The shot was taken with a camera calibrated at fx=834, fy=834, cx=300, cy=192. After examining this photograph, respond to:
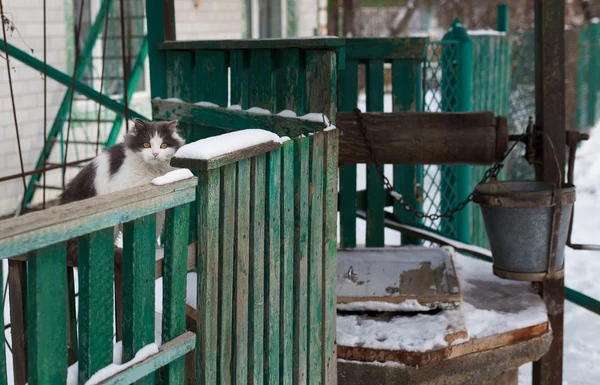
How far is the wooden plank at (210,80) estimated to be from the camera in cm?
434

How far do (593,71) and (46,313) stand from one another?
12.6 meters

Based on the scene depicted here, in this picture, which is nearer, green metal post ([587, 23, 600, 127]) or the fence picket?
the fence picket

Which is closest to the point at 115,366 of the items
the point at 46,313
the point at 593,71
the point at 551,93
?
the point at 46,313

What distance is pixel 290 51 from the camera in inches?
146

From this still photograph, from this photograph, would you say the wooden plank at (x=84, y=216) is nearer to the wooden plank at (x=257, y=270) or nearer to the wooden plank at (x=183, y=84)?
the wooden plank at (x=257, y=270)

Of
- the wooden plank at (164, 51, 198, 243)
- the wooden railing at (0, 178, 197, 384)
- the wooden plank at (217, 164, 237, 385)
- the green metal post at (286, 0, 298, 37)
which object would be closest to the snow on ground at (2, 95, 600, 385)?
the wooden plank at (164, 51, 198, 243)

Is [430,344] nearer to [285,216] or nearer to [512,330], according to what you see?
[512,330]

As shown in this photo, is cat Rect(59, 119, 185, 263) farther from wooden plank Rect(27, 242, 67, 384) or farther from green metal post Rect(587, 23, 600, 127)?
green metal post Rect(587, 23, 600, 127)

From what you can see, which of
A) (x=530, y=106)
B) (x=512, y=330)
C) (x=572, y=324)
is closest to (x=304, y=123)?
(x=512, y=330)

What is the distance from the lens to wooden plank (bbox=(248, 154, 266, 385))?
2725 millimetres

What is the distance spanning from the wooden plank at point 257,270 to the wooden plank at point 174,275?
0.37m

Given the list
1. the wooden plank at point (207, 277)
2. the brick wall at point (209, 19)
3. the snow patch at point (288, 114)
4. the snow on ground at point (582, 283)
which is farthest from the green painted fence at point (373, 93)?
the brick wall at point (209, 19)

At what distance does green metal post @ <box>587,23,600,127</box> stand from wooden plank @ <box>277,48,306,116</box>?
10.2 m

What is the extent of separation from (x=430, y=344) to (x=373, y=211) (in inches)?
76.8
